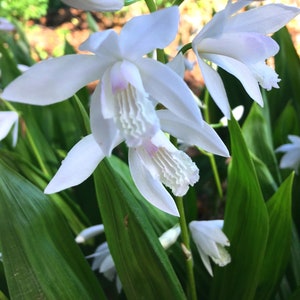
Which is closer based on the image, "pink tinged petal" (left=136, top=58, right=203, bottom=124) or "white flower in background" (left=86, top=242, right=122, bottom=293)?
"pink tinged petal" (left=136, top=58, right=203, bottom=124)

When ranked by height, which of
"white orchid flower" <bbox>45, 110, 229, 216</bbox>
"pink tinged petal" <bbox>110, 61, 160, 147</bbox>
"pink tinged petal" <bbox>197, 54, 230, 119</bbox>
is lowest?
"white orchid flower" <bbox>45, 110, 229, 216</bbox>

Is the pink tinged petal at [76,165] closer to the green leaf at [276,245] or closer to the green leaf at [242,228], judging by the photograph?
the green leaf at [242,228]

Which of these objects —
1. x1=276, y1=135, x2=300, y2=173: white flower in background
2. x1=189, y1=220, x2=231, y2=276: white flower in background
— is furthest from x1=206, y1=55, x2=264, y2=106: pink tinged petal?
x1=276, y1=135, x2=300, y2=173: white flower in background

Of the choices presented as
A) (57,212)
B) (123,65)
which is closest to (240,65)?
(123,65)

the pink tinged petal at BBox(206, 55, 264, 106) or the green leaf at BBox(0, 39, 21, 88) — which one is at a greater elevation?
the pink tinged petal at BBox(206, 55, 264, 106)

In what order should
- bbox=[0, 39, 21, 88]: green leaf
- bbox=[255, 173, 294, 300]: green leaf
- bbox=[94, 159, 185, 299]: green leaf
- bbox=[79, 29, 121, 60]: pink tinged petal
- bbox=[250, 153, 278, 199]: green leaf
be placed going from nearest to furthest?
1. bbox=[79, 29, 121, 60]: pink tinged petal
2. bbox=[94, 159, 185, 299]: green leaf
3. bbox=[255, 173, 294, 300]: green leaf
4. bbox=[250, 153, 278, 199]: green leaf
5. bbox=[0, 39, 21, 88]: green leaf

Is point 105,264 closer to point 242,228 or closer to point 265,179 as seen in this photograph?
point 242,228

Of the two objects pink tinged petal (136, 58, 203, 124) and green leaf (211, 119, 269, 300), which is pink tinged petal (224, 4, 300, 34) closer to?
pink tinged petal (136, 58, 203, 124)
